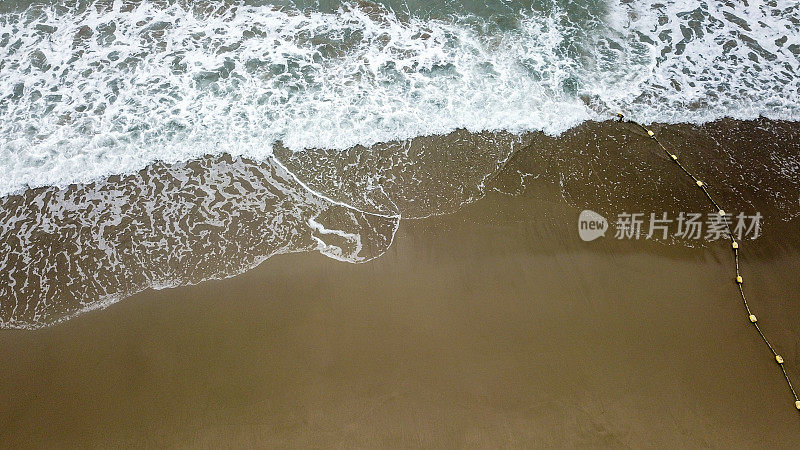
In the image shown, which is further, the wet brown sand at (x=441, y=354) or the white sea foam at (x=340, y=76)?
the white sea foam at (x=340, y=76)

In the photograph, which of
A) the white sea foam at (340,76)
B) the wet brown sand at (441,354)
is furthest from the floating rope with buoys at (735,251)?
the white sea foam at (340,76)

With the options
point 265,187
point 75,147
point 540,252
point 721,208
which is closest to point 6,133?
point 75,147

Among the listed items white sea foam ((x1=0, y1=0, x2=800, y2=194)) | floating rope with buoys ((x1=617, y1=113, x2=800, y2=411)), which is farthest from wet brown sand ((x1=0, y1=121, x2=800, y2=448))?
white sea foam ((x1=0, y1=0, x2=800, y2=194))

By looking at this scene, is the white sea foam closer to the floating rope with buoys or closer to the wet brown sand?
the floating rope with buoys

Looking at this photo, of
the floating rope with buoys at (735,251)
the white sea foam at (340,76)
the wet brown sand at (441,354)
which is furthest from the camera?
the white sea foam at (340,76)

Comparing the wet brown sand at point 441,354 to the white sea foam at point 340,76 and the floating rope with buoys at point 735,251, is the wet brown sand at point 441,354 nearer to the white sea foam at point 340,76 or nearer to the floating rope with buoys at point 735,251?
the floating rope with buoys at point 735,251

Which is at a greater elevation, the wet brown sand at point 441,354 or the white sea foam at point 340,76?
the white sea foam at point 340,76

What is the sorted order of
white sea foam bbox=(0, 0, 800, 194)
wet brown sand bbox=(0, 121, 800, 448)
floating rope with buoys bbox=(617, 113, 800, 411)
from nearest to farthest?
wet brown sand bbox=(0, 121, 800, 448) → floating rope with buoys bbox=(617, 113, 800, 411) → white sea foam bbox=(0, 0, 800, 194)

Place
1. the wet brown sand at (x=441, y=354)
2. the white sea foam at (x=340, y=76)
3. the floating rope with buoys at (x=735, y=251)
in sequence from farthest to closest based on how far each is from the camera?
the white sea foam at (x=340, y=76)
the floating rope with buoys at (x=735, y=251)
the wet brown sand at (x=441, y=354)
